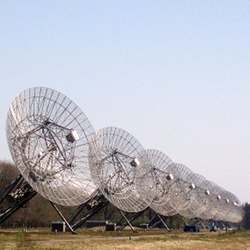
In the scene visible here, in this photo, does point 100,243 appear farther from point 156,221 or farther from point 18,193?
point 156,221

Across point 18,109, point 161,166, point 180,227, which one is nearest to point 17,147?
point 18,109

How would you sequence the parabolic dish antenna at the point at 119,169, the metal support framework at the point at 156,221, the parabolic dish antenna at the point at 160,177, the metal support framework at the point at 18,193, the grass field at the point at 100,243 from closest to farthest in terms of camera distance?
the grass field at the point at 100,243 < the metal support framework at the point at 18,193 < the parabolic dish antenna at the point at 119,169 < the parabolic dish antenna at the point at 160,177 < the metal support framework at the point at 156,221

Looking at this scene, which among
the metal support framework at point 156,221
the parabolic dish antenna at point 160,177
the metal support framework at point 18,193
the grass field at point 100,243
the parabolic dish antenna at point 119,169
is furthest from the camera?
the metal support framework at point 156,221

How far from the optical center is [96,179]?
89.9 metres

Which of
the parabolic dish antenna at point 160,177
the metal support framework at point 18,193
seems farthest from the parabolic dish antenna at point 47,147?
the parabolic dish antenna at point 160,177

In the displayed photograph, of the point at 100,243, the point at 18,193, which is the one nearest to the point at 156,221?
the point at 18,193

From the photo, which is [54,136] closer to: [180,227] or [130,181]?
[130,181]

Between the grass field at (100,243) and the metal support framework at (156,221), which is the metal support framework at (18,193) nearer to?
the grass field at (100,243)

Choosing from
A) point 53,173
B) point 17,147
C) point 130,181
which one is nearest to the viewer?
point 17,147

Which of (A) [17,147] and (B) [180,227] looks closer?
(A) [17,147]

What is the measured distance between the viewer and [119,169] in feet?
336

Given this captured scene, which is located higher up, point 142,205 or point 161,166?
point 161,166

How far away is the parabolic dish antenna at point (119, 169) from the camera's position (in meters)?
96.9

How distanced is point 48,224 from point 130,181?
5914cm
